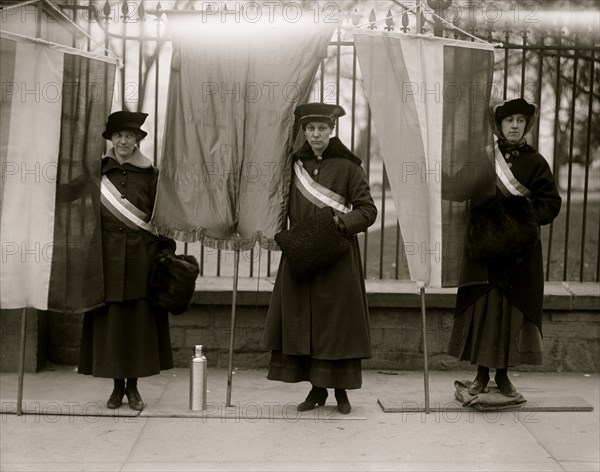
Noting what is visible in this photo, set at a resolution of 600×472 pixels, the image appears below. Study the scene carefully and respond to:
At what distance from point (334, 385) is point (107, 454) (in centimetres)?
151

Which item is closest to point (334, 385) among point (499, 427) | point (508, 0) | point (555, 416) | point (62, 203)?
point (499, 427)

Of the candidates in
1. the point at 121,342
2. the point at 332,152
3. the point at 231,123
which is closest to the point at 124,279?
the point at 121,342

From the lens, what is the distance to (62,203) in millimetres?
6156

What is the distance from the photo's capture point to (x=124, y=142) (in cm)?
613

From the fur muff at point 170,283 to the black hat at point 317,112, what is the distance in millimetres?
1199

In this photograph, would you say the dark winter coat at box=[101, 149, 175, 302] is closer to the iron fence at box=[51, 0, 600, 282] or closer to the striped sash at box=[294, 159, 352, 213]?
the iron fence at box=[51, 0, 600, 282]

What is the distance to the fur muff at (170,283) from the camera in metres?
6.09

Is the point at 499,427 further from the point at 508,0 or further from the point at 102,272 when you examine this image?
the point at 508,0

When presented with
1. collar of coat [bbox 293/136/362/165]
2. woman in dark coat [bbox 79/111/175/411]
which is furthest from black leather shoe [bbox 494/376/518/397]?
woman in dark coat [bbox 79/111/175/411]

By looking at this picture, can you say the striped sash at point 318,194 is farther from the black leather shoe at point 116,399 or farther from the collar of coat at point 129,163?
the black leather shoe at point 116,399

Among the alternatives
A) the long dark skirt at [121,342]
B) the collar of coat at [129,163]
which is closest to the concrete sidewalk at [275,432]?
the long dark skirt at [121,342]

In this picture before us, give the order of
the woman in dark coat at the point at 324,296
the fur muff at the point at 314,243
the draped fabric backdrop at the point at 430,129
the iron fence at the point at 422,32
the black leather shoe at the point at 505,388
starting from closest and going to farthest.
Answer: the fur muff at the point at 314,243, the woman in dark coat at the point at 324,296, the draped fabric backdrop at the point at 430,129, the black leather shoe at the point at 505,388, the iron fence at the point at 422,32

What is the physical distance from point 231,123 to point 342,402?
6.34 ft

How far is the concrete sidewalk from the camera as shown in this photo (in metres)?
5.17
